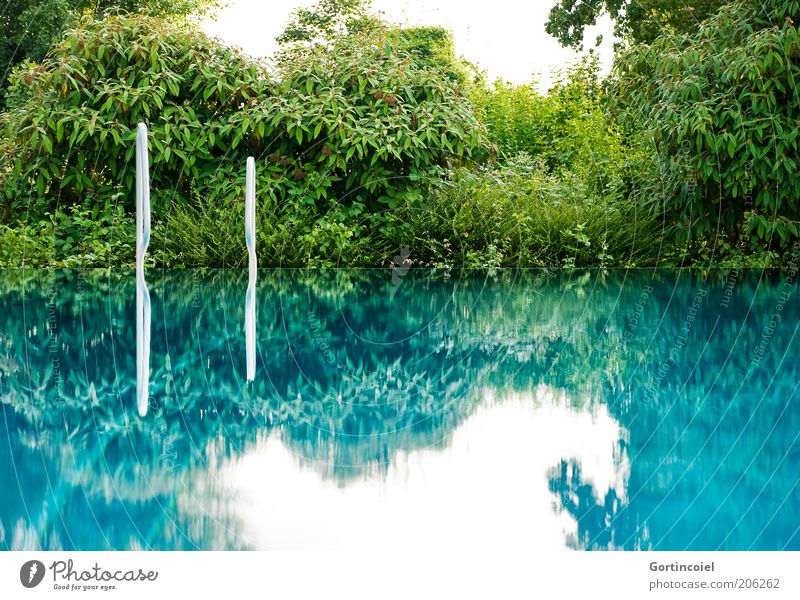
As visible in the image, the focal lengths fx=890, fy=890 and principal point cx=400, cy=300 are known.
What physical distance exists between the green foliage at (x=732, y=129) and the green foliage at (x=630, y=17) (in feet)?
10.2

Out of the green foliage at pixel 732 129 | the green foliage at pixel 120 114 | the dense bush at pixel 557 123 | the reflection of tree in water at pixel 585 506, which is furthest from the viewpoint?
the dense bush at pixel 557 123

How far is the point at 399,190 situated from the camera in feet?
25.9

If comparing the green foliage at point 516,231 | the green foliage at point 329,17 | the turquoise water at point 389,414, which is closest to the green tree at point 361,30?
the green foliage at point 329,17

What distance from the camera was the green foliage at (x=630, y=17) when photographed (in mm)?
11148

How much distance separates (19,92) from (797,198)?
7.24 meters

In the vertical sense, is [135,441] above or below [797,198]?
below

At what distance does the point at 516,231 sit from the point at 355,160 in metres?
1.55

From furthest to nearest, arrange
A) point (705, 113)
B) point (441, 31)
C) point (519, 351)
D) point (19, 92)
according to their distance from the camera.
→ point (441, 31) → point (19, 92) → point (705, 113) → point (519, 351)

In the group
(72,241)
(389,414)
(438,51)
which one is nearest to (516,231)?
(72,241)

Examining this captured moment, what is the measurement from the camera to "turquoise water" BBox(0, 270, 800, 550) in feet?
6.77

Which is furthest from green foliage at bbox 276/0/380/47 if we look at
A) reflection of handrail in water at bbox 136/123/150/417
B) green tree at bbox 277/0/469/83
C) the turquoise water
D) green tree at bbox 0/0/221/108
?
reflection of handrail in water at bbox 136/123/150/417

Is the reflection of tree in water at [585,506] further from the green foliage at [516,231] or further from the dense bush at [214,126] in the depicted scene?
the green foliage at [516,231]

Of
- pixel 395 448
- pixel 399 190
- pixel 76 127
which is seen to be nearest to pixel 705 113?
pixel 399 190

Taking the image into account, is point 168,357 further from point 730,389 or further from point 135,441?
point 730,389
